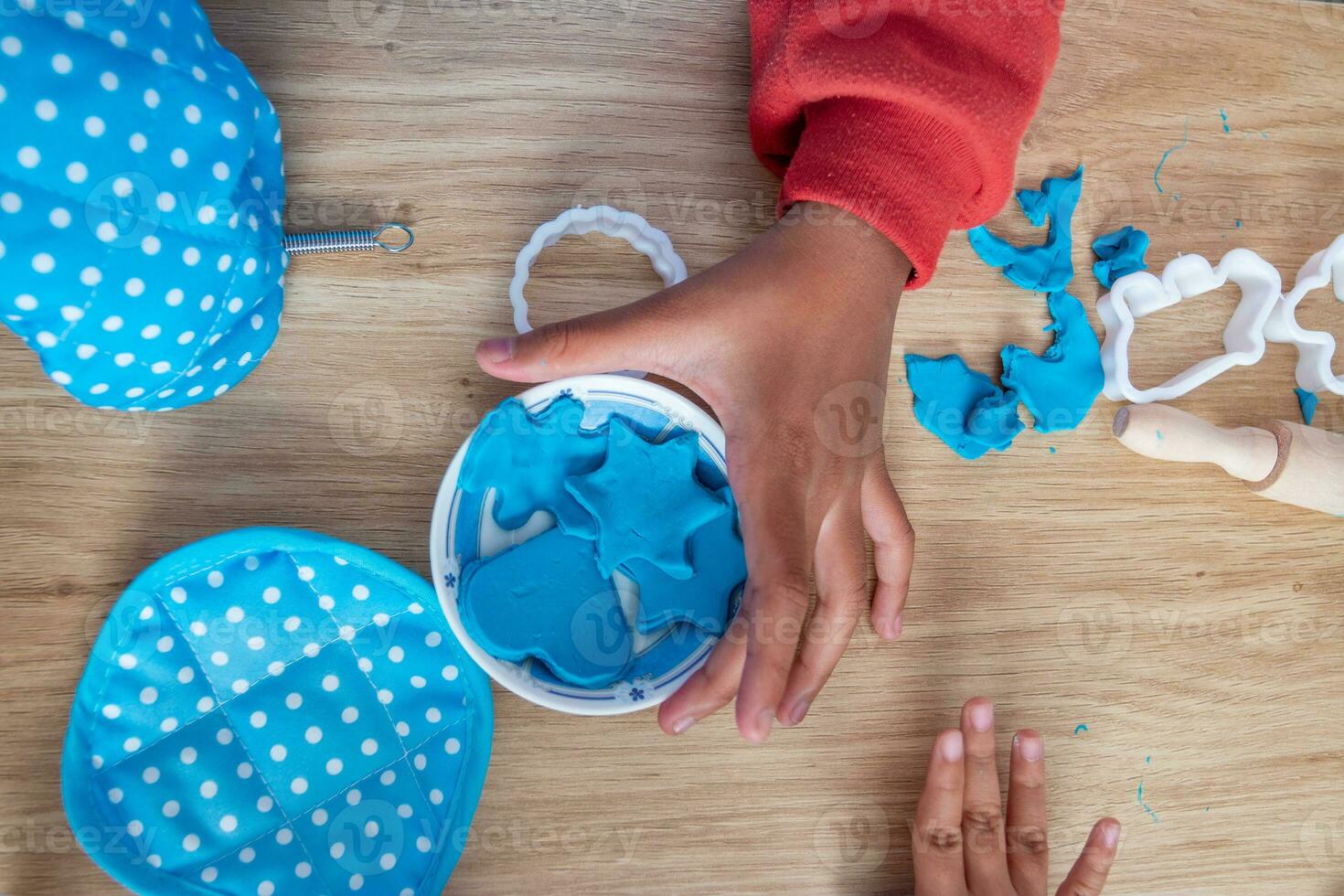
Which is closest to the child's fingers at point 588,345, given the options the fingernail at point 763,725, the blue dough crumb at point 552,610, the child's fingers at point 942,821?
the blue dough crumb at point 552,610

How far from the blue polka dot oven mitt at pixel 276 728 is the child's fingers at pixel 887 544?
0.27 metres

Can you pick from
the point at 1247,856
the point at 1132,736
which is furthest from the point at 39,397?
the point at 1247,856

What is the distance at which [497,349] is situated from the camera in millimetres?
488

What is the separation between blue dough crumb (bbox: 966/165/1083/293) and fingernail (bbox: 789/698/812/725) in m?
0.34

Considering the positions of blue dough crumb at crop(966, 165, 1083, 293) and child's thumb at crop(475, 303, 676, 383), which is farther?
blue dough crumb at crop(966, 165, 1083, 293)

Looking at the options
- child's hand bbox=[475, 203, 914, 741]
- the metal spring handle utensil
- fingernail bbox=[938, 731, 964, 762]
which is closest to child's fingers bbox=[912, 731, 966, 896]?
fingernail bbox=[938, 731, 964, 762]

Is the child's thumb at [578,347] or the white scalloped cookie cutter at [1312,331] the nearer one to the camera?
the child's thumb at [578,347]

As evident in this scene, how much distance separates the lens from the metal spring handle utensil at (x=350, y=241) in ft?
1.76

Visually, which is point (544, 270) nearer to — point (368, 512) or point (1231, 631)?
point (368, 512)

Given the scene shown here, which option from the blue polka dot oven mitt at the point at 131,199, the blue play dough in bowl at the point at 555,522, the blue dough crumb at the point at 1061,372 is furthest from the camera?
the blue dough crumb at the point at 1061,372

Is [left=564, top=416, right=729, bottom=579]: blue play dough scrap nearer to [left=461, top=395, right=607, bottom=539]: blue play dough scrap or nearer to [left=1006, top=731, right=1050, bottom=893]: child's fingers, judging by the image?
[left=461, top=395, right=607, bottom=539]: blue play dough scrap

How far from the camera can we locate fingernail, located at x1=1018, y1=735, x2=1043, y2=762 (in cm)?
57

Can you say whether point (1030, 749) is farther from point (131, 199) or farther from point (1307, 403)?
point (131, 199)

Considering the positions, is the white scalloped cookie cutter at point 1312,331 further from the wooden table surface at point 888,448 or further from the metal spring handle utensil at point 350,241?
the metal spring handle utensil at point 350,241
